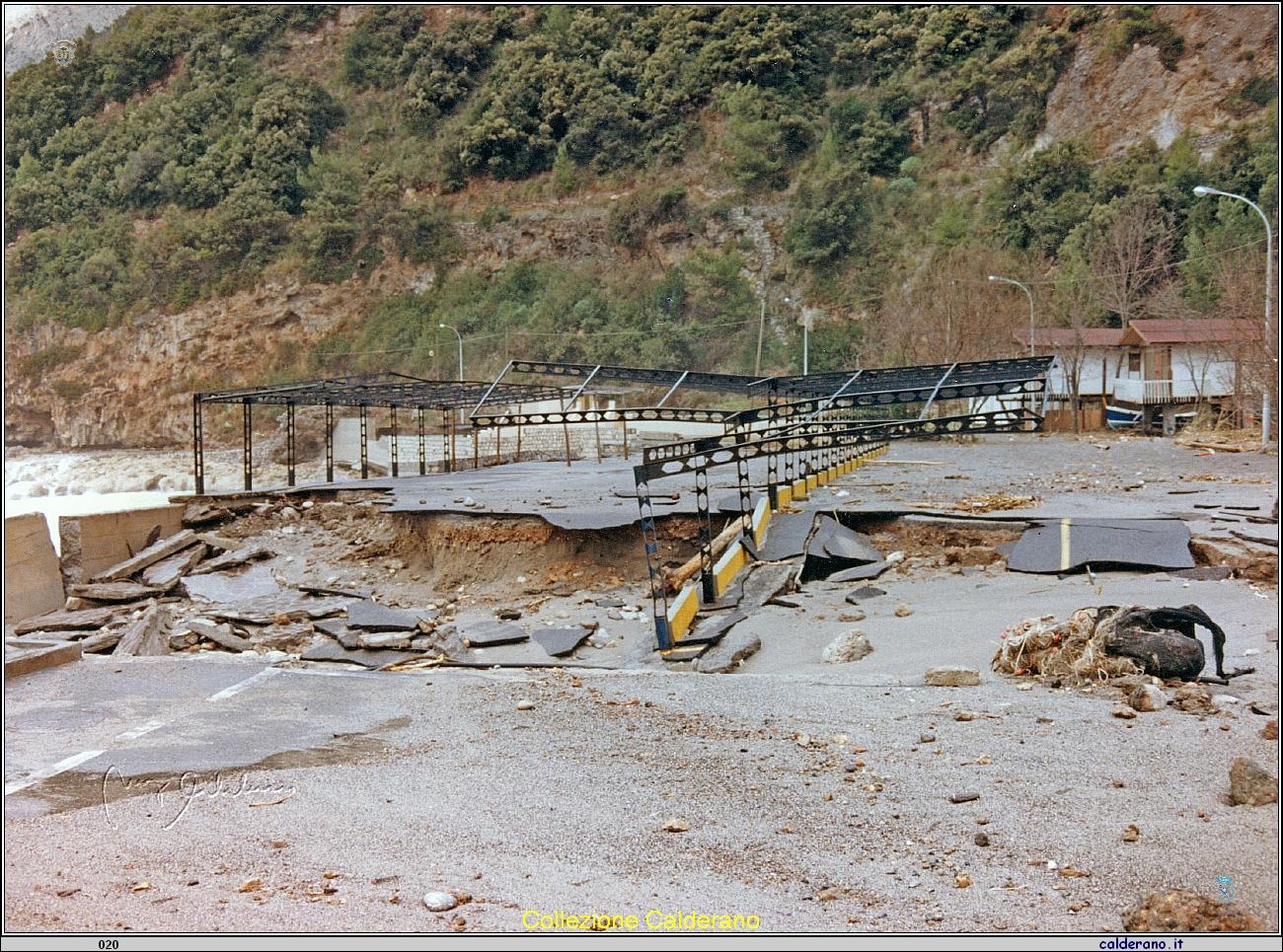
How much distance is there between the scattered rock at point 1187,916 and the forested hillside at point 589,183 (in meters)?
42.3

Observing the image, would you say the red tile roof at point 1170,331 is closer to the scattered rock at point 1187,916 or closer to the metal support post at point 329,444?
the metal support post at point 329,444

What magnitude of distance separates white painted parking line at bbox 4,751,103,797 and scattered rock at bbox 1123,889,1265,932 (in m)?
4.85

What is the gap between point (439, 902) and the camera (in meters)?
3.35

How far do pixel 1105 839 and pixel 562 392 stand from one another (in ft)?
80.5

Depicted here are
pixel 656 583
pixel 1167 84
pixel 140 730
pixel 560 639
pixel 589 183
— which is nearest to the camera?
pixel 140 730

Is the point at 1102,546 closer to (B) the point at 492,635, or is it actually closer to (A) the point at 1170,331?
(B) the point at 492,635

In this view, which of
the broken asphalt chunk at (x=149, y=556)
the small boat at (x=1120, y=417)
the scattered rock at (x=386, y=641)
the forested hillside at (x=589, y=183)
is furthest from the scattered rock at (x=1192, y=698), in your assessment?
the small boat at (x=1120, y=417)

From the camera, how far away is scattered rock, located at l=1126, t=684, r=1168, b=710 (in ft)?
17.8

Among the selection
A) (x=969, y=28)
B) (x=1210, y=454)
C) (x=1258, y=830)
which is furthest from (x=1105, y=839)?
(x=969, y=28)

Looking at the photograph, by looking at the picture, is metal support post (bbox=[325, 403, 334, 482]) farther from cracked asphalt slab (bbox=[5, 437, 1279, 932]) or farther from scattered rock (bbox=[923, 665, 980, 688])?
scattered rock (bbox=[923, 665, 980, 688])

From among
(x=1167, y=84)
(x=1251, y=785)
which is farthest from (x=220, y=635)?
(x=1167, y=84)

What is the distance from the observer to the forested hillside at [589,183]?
5447cm

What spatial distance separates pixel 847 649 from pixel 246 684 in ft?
16.3

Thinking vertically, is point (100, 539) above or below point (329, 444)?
below
